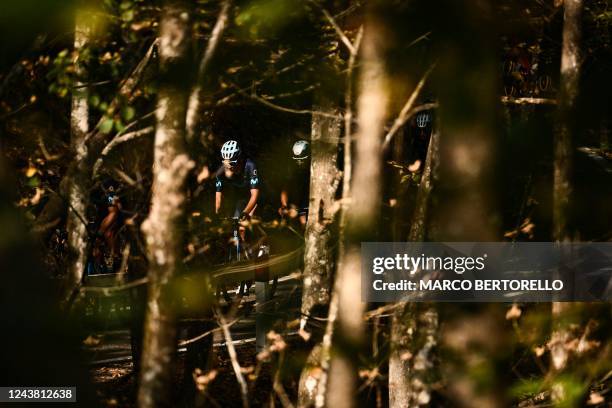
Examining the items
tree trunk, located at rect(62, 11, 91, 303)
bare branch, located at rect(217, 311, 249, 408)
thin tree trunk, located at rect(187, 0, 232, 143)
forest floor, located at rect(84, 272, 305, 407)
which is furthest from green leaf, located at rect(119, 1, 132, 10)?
forest floor, located at rect(84, 272, 305, 407)

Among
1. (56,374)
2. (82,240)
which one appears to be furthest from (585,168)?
(82,240)

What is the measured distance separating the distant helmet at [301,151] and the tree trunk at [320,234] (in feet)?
5.15

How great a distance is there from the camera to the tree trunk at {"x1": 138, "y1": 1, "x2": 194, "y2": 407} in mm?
4605

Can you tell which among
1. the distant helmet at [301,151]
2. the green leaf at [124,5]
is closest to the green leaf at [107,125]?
the green leaf at [124,5]

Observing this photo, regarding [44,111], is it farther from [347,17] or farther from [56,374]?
[56,374]

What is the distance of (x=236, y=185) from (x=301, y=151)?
3.08ft

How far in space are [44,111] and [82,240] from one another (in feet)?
5.09

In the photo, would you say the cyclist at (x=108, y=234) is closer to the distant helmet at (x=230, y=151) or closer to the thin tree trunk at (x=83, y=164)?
the thin tree trunk at (x=83, y=164)

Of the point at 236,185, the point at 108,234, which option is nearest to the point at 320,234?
the point at 108,234

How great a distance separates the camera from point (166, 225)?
15.7 feet

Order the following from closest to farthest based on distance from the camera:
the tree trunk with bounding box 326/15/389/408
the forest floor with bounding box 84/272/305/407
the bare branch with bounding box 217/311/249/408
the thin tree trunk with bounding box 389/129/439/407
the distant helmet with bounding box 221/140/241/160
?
the thin tree trunk with bounding box 389/129/439/407 < the tree trunk with bounding box 326/15/389/408 < the bare branch with bounding box 217/311/249/408 < the distant helmet with bounding box 221/140/241/160 < the forest floor with bounding box 84/272/305/407

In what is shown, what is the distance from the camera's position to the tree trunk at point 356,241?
17.4 feet

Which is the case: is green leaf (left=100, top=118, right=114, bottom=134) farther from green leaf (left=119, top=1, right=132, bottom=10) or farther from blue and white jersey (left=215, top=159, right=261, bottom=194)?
blue and white jersey (left=215, top=159, right=261, bottom=194)

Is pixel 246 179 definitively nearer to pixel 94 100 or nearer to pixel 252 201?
pixel 252 201
